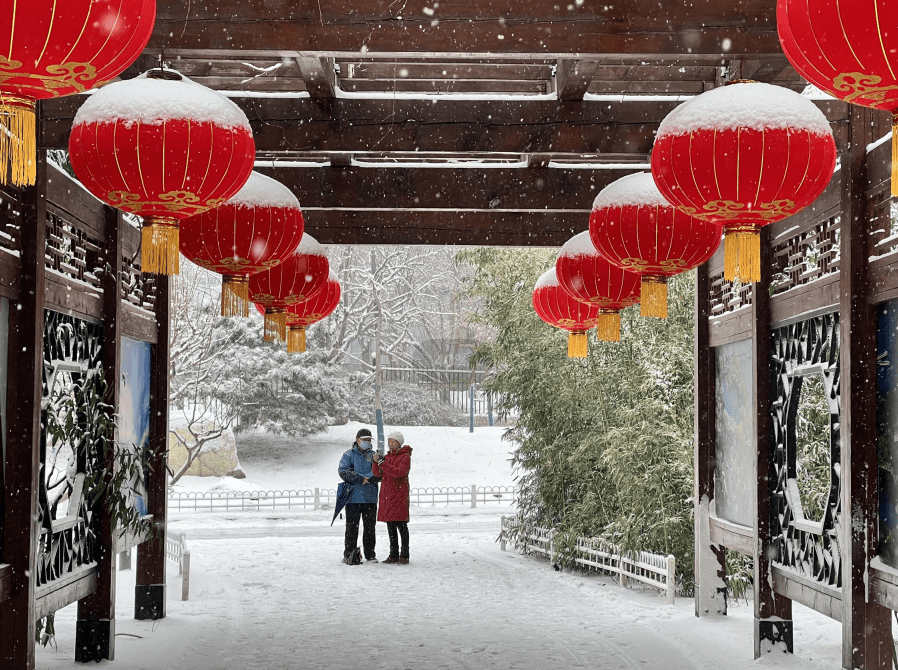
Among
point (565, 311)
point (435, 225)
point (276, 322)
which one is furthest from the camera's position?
point (435, 225)

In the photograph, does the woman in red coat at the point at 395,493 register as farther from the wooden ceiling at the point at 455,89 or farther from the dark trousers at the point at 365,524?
the wooden ceiling at the point at 455,89

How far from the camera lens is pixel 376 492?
951 cm

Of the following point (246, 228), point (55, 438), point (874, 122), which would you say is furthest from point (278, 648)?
point (874, 122)

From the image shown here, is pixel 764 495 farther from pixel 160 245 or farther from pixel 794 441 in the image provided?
pixel 160 245

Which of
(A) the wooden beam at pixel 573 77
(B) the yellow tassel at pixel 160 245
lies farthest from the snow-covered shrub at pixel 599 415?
(B) the yellow tassel at pixel 160 245

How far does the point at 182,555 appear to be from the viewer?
7348 millimetres

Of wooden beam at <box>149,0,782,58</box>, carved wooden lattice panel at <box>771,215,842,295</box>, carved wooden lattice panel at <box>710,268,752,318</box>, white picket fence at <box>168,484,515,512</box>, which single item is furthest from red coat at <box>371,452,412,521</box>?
wooden beam at <box>149,0,782,58</box>

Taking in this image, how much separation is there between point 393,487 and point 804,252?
5.27m

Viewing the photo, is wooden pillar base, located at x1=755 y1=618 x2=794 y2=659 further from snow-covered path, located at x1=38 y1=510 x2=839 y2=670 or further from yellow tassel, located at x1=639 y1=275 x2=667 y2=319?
yellow tassel, located at x1=639 y1=275 x2=667 y2=319

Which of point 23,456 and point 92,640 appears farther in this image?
point 92,640

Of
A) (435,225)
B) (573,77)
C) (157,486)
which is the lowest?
(157,486)

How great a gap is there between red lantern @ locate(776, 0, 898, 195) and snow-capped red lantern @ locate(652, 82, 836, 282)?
0.62 metres

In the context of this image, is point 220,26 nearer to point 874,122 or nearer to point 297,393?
point 874,122

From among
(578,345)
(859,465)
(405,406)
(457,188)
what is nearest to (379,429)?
(405,406)
